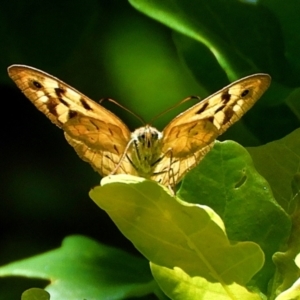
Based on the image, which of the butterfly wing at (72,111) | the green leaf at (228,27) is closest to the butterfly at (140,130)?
the butterfly wing at (72,111)

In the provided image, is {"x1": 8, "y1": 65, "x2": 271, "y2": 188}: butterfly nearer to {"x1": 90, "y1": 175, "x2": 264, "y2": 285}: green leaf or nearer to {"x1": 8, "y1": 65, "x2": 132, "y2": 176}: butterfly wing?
{"x1": 8, "y1": 65, "x2": 132, "y2": 176}: butterfly wing

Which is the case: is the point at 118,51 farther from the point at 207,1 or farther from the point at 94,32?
the point at 207,1

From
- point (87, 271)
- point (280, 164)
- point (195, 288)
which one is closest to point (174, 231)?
point (195, 288)

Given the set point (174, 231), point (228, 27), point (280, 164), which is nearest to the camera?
point (174, 231)

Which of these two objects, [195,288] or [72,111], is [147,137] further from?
[195,288]

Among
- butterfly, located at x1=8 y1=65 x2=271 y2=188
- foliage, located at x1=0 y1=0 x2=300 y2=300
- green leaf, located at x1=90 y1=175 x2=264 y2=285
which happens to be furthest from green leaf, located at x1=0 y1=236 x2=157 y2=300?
green leaf, located at x1=90 y1=175 x2=264 y2=285
